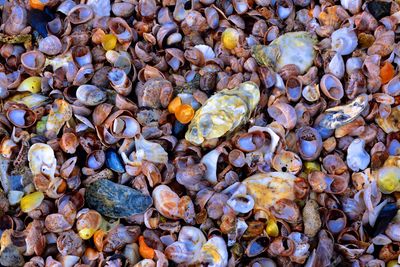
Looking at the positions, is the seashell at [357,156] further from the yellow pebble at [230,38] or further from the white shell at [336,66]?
the yellow pebble at [230,38]

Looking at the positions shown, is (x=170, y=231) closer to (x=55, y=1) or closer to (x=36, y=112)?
(x=36, y=112)

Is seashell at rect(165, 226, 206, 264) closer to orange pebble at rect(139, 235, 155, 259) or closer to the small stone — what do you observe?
orange pebble at rect(139, 235, 155, 259)

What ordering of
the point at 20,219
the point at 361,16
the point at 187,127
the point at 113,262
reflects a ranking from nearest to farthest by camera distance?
the point at 113,262, the point at 20,219, the point at 187,127, the point at 361,16

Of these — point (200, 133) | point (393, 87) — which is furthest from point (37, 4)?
point (393, 87)

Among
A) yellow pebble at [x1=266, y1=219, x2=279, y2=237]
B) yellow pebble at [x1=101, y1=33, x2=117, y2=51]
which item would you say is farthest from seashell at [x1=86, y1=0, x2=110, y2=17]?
yellow pebble at [x1=266, y1=219, x2=279, y2=237]

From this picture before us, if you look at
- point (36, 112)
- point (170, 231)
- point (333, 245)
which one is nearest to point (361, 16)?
point (333, 245)

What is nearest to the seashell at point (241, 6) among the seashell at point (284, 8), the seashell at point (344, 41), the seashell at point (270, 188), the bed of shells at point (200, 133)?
the bed of shells at point (200, 133)
